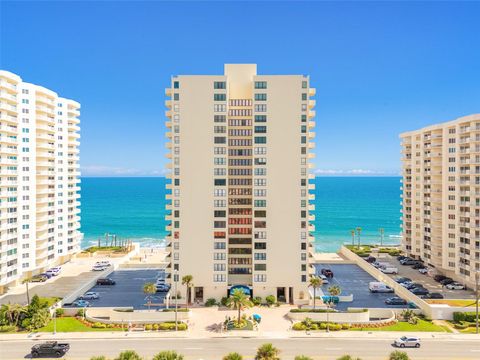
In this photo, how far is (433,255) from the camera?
81.8 meters

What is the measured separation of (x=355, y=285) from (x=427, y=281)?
15215 millimetres

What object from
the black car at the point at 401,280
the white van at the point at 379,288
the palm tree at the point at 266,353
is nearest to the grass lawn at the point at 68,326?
the palm tree at the point at 266,353

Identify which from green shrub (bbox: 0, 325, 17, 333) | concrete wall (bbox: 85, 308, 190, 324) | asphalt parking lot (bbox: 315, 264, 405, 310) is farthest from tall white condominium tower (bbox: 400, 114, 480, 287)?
green shrub (bbox: 0, 325, 17, 333)

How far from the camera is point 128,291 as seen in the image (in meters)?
73.6

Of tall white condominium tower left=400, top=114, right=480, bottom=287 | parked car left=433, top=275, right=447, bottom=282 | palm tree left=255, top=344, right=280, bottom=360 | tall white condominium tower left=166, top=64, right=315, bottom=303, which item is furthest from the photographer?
parked car left=433, top=275, right=447, bottom=282

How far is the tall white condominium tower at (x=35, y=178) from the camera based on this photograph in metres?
70.6

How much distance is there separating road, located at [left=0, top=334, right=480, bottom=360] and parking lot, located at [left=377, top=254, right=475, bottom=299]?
61.1 ft

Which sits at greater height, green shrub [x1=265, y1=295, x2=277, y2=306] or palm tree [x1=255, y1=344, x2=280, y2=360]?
palm tree [x1=255, y1=344, x2=280, y2=360]

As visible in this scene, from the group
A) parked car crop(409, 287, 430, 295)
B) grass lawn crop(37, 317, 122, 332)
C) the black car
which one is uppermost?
the black car

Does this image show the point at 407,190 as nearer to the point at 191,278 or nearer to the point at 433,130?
the point at 433,130

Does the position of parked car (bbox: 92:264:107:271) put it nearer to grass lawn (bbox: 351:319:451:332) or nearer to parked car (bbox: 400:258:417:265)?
grass lawn (bbox: 351:319:451:332)

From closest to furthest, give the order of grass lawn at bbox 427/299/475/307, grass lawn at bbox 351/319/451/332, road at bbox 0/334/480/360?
road at bbox 0/334/480/360
grass lawn at bbox 351/319/451/332
grass lawn at bbox 427/299/475/307

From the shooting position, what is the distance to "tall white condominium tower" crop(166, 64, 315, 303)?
65.7 metres

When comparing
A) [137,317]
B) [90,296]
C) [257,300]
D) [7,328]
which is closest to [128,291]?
[90,296]
